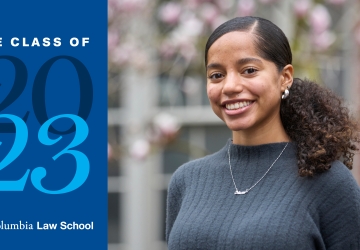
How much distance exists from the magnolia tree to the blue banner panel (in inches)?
103

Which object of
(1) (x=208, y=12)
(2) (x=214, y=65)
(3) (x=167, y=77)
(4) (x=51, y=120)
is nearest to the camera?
(2) (x=214, y=65)

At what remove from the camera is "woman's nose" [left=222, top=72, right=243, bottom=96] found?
8.86ft

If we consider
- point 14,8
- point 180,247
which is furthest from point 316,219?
point 14,8

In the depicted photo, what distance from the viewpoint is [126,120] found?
283 inches

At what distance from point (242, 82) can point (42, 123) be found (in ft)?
2.56

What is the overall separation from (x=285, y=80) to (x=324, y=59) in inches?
134

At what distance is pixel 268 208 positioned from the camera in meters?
2.69

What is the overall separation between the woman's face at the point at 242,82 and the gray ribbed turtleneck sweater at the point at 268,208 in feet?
0.55

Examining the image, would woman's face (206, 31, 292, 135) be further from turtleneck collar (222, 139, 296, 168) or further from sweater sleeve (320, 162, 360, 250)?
sweater sleeve (320, 162, 360, 250)

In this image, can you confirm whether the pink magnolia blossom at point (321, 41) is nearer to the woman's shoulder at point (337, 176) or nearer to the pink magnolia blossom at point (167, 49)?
the pink magnolia blossom at point (167, 49)

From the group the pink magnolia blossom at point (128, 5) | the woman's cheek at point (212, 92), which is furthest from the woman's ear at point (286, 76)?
the pink magnolia blossom at point (128, 5)

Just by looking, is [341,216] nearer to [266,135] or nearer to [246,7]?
[266,135]

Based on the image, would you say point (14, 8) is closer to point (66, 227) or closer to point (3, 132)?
point (3, 132)

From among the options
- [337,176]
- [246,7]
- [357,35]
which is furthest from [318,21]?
[337,176]
